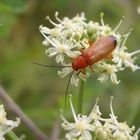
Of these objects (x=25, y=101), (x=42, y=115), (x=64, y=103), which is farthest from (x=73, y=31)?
(x=25, y=101)

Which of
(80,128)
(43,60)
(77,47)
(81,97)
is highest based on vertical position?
(43,60)

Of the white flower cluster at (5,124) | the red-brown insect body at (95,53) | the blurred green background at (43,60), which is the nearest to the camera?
the white flower cluster at (5,124)

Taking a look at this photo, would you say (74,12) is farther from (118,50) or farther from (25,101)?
(118,50)

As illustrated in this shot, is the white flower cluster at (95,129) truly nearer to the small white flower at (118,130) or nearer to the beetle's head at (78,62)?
the small white flower at (118,130)

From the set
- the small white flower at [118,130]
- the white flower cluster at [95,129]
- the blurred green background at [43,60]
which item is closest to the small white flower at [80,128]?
the white flower cluster at [95,129]

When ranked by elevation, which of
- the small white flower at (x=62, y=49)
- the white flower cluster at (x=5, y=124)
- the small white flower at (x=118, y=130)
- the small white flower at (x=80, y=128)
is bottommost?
the small white flower at (x=118, y=130)

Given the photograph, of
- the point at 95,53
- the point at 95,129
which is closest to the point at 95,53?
the point at 95,53

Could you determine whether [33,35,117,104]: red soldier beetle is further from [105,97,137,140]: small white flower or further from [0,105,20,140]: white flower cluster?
[0,105,20,140]: white flower cluster

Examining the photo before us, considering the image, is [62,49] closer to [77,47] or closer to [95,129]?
[77,47]
